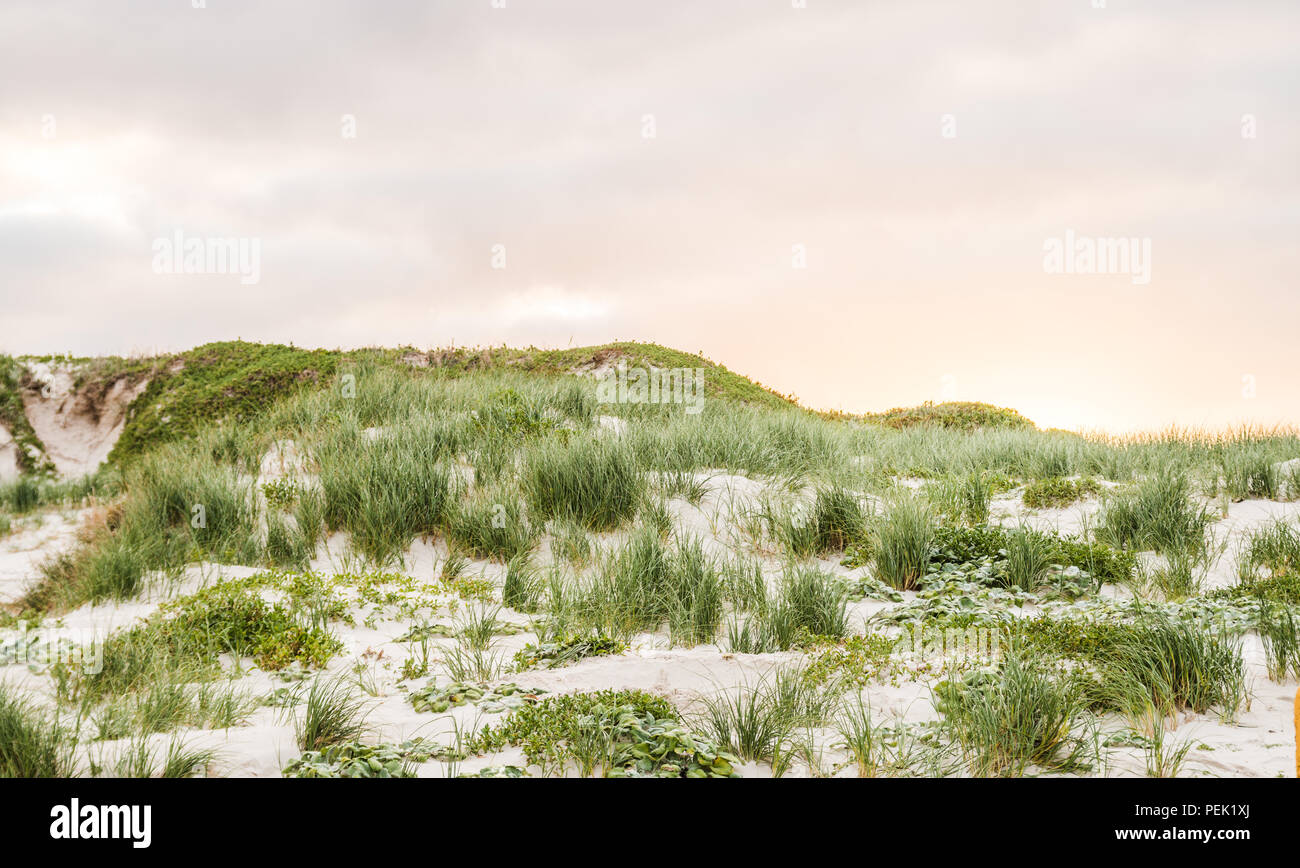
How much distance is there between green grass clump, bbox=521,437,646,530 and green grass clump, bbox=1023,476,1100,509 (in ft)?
17.1

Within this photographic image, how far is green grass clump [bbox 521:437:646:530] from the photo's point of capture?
833 cm

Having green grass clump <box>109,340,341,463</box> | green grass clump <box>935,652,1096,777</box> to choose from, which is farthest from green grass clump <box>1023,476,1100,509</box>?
green grass clump <box>109,340,341,463</box>

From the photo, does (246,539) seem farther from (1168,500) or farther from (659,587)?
(1168,500)

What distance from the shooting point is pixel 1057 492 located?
9711 mm

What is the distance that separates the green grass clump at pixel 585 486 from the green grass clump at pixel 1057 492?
17.1 ft

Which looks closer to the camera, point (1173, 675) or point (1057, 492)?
point (1173, 675)

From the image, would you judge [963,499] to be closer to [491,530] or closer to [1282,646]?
[1282,646]

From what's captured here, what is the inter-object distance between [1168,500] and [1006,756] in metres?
6.09

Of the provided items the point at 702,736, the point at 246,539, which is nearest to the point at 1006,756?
the point at 702,736

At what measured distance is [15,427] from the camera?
18.3 metres

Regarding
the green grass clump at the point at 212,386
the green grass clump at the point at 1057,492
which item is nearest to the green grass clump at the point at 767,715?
the green grass clump at the point at 1057,492

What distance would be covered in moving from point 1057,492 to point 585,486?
6206 millimetres

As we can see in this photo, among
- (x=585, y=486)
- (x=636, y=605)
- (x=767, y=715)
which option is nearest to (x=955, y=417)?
(x=585, y=486)

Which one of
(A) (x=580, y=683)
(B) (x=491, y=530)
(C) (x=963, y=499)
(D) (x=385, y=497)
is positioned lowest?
(A) (x=580, y=683)
